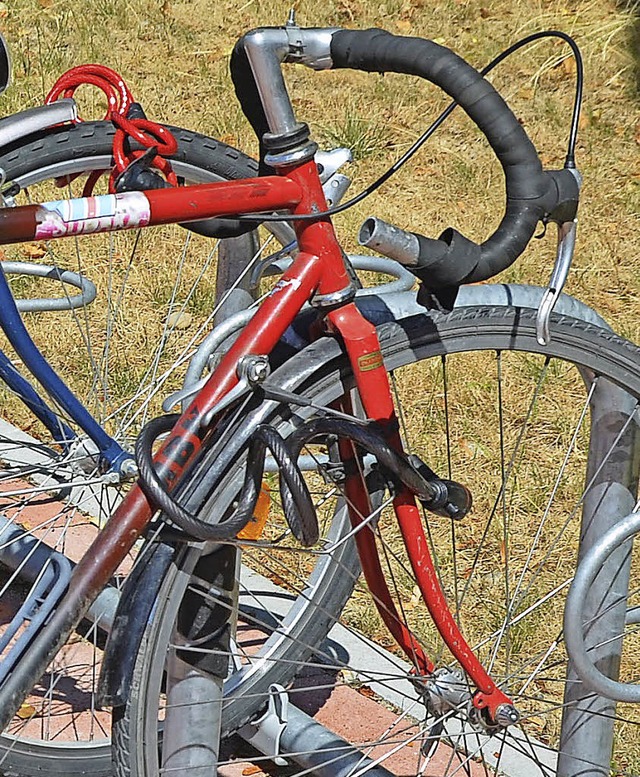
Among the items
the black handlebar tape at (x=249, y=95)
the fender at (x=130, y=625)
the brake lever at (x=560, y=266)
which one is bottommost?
the fender at (x=130, y=625)

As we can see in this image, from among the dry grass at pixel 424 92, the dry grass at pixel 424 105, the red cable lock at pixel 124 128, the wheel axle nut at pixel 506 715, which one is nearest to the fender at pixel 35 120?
the red cable lock at pixel 124 128

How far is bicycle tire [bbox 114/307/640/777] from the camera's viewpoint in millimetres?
2102

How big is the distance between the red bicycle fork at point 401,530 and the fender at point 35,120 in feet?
3.47

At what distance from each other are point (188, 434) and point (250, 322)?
21 cm

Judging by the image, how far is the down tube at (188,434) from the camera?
6.66 feet

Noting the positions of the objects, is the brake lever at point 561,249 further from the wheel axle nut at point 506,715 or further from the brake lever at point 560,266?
the wheel axle nut at point 506,715

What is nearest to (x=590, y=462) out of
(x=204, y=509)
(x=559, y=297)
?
(x=559, y=297)

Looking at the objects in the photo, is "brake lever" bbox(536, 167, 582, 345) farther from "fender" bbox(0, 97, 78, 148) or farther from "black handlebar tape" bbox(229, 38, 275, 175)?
"fender" bbox(0, 97, 78, 148)

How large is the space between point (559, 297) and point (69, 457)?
128 centimetres

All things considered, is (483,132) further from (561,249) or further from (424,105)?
(424,105)

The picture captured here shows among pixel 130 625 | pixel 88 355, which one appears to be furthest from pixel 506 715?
pixel 88 355

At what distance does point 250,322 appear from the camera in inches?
81.1

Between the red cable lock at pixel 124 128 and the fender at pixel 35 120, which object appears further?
the fender at pixel 35 120

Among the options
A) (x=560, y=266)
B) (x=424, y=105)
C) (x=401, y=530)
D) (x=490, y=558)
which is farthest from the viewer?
(x=424, y=105)
